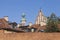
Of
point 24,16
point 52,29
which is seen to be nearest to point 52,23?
point 52,29

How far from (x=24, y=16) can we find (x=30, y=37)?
73.2ft

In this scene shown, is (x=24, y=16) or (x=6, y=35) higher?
(x=24, y=16)

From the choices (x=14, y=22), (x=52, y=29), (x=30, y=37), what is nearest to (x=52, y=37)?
(x=30, y=37)

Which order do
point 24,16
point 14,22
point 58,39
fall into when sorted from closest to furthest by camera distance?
point 58,39, point 14,22, point 24,16

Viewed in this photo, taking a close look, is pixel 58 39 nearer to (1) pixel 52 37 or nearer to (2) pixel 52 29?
(1) pixel 52 37

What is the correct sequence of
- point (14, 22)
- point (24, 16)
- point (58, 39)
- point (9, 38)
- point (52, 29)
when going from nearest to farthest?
point (58, 39) < point (9, 38) < point (52, 29) < point (14, 22) < point (24, 16)

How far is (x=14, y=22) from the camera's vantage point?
38281 mm

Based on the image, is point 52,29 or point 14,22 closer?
point 52,29

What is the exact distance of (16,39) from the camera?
22.0 m

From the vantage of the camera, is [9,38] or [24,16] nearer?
Result: [9,38]

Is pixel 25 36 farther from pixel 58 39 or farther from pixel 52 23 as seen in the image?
pixel 52 23

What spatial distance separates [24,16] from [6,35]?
21.8 metres

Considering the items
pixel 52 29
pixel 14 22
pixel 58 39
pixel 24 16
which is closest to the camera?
pixel 58 39

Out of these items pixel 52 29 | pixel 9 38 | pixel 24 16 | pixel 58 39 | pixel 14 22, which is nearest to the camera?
pixel 58 39
